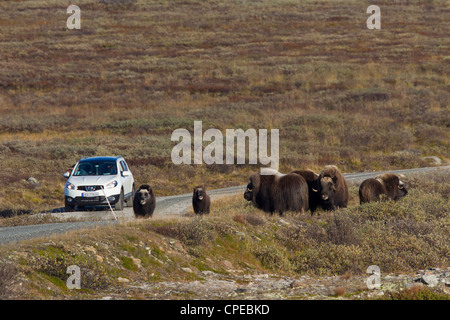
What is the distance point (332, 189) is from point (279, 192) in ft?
4.41

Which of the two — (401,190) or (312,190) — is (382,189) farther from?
(312,190)

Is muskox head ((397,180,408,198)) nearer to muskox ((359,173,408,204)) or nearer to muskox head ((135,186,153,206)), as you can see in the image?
muskox ((359,173,408,204))

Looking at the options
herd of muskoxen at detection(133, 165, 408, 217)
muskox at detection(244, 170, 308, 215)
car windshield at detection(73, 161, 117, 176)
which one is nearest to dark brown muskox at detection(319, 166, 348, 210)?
herd of muskoxen at detection(133, 165, 408, 217)

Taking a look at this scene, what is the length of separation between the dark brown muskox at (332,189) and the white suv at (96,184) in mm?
6604

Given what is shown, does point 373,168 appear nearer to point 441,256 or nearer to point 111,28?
point 441,256

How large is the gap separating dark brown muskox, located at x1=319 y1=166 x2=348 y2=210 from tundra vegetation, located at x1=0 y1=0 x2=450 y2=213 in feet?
36.7

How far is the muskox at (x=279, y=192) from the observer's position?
1577 centimetres

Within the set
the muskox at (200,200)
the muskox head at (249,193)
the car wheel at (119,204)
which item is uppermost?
Answer: the muskox head at (249,193)

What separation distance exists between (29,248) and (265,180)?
→ 23.9 ft

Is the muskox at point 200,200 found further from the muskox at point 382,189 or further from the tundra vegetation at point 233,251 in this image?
the muskox at point 382,189

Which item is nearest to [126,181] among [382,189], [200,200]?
[200,200]

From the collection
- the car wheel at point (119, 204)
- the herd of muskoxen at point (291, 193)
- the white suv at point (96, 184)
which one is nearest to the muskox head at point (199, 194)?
the herd of muskoxen at point (291, 193)

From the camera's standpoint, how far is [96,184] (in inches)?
755

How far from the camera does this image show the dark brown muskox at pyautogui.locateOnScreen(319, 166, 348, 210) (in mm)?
15539
